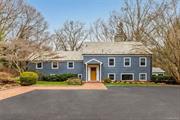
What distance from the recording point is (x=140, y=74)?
40.2 meters

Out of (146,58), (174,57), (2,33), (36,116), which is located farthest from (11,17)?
(36,116)

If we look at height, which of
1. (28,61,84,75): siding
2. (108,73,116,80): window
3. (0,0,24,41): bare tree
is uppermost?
(0,0,24,41): bare tree

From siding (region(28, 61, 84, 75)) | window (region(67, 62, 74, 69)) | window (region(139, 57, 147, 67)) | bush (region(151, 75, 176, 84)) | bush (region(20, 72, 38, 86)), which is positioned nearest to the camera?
bush (region(20, 72, 38, 86))

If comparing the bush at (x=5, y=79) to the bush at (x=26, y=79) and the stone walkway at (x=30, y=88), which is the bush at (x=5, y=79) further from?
the stone walkway at (x=30, y=88)

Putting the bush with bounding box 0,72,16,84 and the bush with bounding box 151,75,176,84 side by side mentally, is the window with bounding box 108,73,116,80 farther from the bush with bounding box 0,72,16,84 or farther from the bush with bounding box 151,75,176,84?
the bush with bounding box 0,72,16,84

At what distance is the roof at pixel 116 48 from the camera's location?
40.6 meters

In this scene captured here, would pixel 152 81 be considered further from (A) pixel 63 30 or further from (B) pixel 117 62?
(A) pixel 63 30

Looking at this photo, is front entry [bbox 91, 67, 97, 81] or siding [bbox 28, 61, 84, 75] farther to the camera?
siding [bbox 28, 61, 84, 75]

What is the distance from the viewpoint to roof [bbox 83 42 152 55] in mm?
40594

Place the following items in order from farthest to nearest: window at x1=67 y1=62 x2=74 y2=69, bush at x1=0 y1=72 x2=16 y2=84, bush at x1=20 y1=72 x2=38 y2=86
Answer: window at x1=67 y1=62 x2=74 y2=69, bush at x1=0 y1=72 x2=16 y2=84, bush at x1=20 y1=72 x2=38 y2=86

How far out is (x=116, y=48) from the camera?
4188 centimetres

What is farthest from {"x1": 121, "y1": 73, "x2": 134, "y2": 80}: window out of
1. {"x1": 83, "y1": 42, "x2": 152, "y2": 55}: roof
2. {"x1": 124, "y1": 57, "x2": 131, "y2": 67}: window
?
{"x1": 83, "y1": 42, "x2": 152, "y2": 55}: roof

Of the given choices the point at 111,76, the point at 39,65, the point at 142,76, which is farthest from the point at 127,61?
the point at 39,65

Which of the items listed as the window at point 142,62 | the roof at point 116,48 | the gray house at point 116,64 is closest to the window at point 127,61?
the gray house at point 116,64
